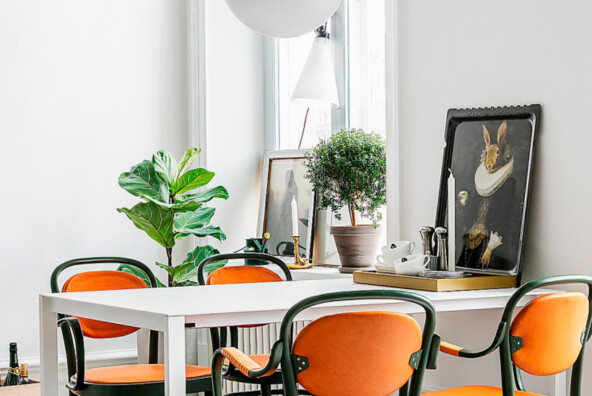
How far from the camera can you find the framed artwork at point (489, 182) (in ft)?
9.12

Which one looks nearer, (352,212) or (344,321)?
(344,321)

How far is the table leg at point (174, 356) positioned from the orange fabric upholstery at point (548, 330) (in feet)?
2.71

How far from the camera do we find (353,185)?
12.1 ft

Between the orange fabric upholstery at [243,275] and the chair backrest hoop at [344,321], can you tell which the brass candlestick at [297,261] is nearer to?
the orange fabric upholstery at [243,275]

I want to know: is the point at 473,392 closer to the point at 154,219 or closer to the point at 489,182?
the point at 489,182

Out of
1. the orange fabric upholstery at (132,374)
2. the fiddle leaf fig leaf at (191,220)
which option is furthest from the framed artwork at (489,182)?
the fiddle leaf fig leaf at (191,220)

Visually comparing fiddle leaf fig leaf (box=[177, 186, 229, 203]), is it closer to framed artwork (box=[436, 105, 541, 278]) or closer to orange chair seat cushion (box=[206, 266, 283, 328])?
orange chair seat cushion (box=[206, 266, 283, 328])

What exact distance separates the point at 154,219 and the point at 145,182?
0.18 m

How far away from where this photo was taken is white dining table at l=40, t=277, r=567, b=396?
2174 millimetres

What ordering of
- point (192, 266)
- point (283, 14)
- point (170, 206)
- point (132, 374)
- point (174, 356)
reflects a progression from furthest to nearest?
point (192, 266), point (170, 206), point (132, 374), point (283, 14), point (174, 356)

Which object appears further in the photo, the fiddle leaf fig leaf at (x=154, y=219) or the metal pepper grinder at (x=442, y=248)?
the fiddle leaf fig leaf at (x=154, y=219)

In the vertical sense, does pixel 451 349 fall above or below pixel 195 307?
below

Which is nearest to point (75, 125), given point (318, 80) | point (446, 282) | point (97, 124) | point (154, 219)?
point (97, 124)

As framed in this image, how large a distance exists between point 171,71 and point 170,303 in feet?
8.17
